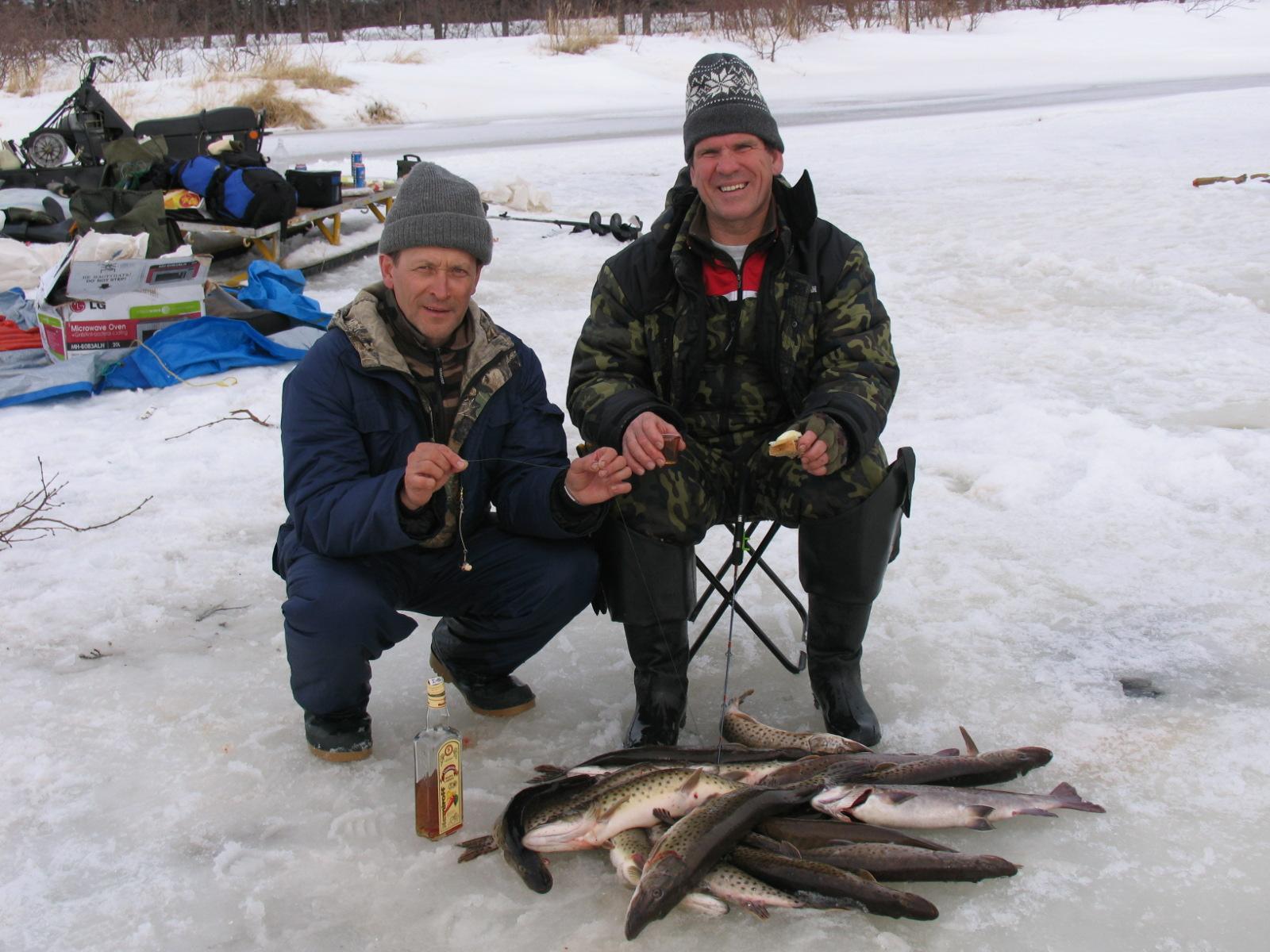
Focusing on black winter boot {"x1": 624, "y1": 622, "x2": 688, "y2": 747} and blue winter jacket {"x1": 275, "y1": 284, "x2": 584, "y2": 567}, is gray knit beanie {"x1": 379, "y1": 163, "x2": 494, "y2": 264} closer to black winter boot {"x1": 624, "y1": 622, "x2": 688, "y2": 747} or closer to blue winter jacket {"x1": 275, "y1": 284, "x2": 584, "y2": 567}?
blue winter jacket {"x1": 275, "y1": 284, "x2": 584, "y2": 567}

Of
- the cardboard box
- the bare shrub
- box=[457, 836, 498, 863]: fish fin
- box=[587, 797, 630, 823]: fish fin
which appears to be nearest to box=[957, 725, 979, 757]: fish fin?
box=[587, 797, 630, 823]: fish fin

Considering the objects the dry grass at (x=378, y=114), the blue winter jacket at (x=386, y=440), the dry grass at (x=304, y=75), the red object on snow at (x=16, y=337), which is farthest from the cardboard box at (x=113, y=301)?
the dry grass at (x=304, y=75)

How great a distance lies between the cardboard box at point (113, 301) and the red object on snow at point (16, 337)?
0.06 m

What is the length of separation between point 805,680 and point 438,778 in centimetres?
123

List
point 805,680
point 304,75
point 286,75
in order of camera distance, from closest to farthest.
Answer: point 805,680, point 304,75, point 286,75

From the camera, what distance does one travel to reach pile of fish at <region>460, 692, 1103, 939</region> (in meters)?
2.27

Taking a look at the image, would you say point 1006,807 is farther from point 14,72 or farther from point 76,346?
point 14,72

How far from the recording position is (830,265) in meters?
3.01

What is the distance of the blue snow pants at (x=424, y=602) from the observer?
2736 millimetres

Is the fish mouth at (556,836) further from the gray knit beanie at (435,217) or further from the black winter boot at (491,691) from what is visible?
the gray knit beanie at (435,217)

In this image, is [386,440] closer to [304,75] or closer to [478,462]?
[478,462]

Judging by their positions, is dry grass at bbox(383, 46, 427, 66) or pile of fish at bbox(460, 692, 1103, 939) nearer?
pile of fish at bbox(460, 692, 1103, 939)

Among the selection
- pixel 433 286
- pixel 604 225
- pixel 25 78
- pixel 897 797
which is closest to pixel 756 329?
pixel 433 286

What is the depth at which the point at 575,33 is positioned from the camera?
27672mm
